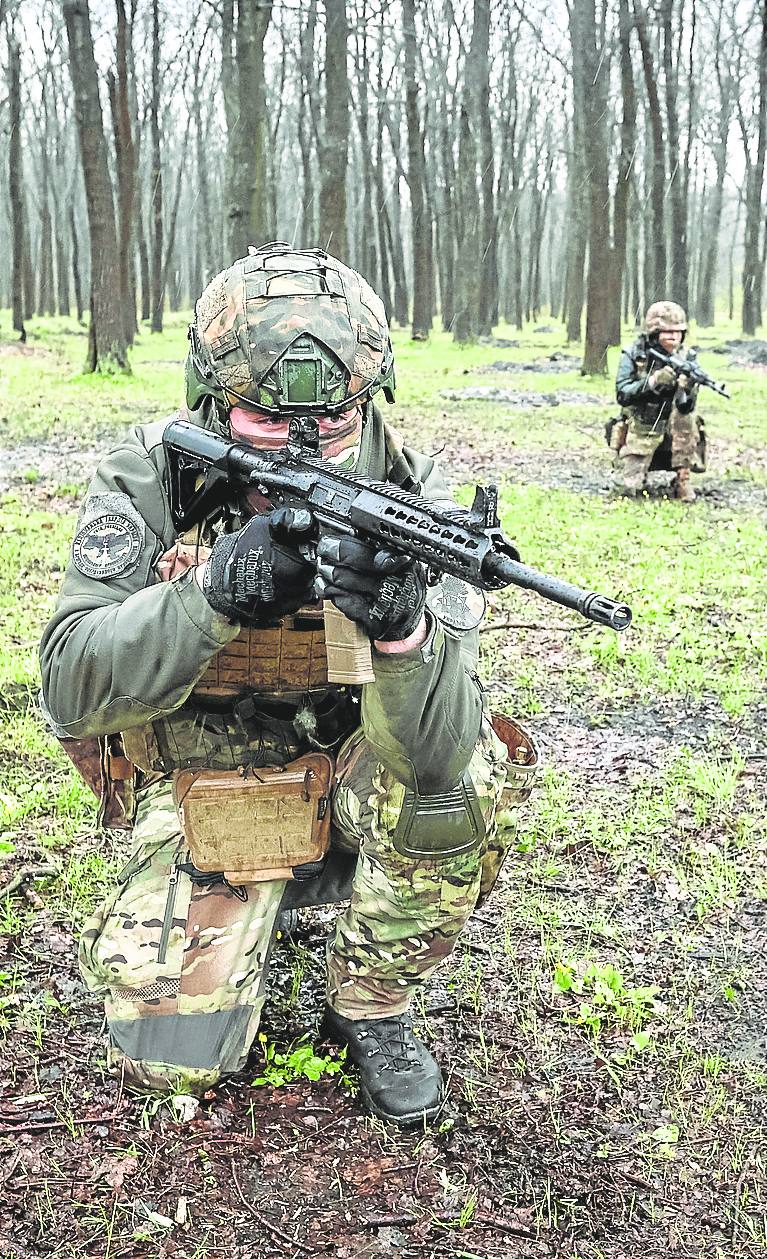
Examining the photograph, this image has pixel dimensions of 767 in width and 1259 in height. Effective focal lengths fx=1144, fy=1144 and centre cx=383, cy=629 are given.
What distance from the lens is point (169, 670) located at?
2.48 meters

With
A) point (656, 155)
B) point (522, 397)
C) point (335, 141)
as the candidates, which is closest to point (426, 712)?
point (335, 141)

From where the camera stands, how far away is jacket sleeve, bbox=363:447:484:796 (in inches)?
96.1

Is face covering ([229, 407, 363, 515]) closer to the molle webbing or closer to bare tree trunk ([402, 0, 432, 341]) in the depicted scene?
the molle webbing

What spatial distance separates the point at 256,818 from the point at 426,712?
0.56 metres

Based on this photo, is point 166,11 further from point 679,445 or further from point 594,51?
point 679,445

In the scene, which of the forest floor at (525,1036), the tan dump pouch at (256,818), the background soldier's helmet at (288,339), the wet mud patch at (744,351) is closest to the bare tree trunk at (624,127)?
the wet mud patch at (744,351)

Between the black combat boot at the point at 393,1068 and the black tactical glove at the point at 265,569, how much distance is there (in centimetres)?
110

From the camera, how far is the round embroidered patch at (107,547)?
8.86 ft

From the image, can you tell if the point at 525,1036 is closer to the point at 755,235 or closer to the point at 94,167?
the point at 94,167

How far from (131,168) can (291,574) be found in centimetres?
1812

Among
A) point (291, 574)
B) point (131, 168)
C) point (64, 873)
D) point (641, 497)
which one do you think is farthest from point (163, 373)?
point (291, 574)

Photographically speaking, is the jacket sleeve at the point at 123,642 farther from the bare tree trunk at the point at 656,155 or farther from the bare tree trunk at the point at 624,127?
the bare tree trunk at the point at 656,155

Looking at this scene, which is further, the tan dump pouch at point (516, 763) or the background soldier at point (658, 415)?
the background soldier at point (658, 415)

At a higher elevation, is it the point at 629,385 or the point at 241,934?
the point at 629,385
